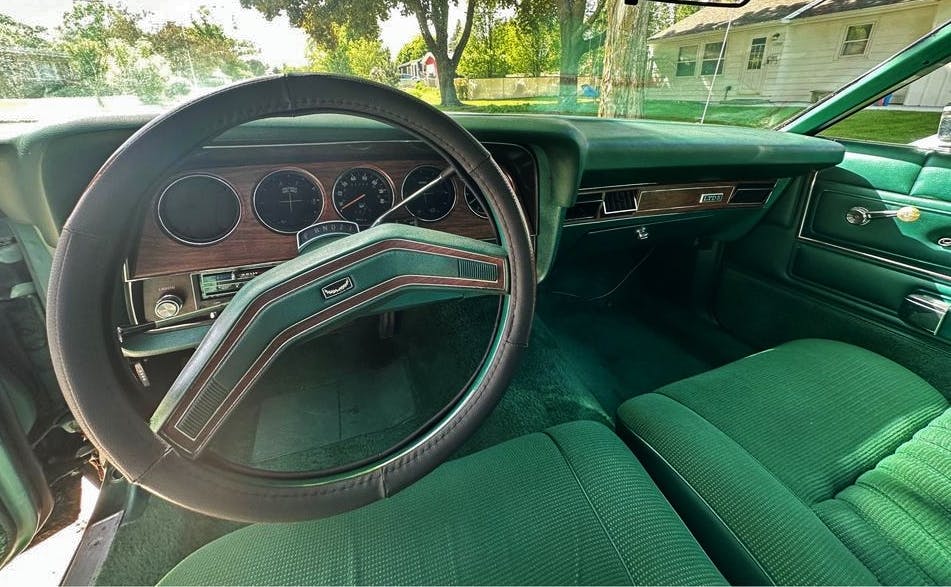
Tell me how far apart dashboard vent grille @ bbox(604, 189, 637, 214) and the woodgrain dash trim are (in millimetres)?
884

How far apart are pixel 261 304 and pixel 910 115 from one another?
92.7 inches

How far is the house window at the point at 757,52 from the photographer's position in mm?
1880

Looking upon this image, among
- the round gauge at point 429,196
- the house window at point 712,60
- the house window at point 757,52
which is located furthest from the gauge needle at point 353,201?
the house window at point 757,52

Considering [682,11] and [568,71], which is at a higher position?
[682,11]

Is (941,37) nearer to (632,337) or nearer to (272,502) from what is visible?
(632,337)

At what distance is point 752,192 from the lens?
6.51 feet

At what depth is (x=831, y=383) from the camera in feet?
4.28

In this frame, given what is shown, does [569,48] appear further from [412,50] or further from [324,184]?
[324,184]

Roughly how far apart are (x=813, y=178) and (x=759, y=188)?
0.22 meters

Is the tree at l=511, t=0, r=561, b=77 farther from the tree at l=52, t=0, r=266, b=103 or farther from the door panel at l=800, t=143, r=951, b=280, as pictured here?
the door panel at l=800, t=143, r=951, b=280

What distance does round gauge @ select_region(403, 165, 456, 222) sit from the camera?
1.50 m

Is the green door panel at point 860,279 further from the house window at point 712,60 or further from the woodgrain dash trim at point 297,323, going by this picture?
the woodgrain dash trim at point 297,323

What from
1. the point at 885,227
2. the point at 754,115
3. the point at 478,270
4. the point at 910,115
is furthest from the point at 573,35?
the point at 478,270

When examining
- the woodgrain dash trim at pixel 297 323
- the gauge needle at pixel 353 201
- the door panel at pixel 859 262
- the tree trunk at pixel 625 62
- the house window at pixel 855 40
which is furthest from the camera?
the tree trunk at pixel 625 62
